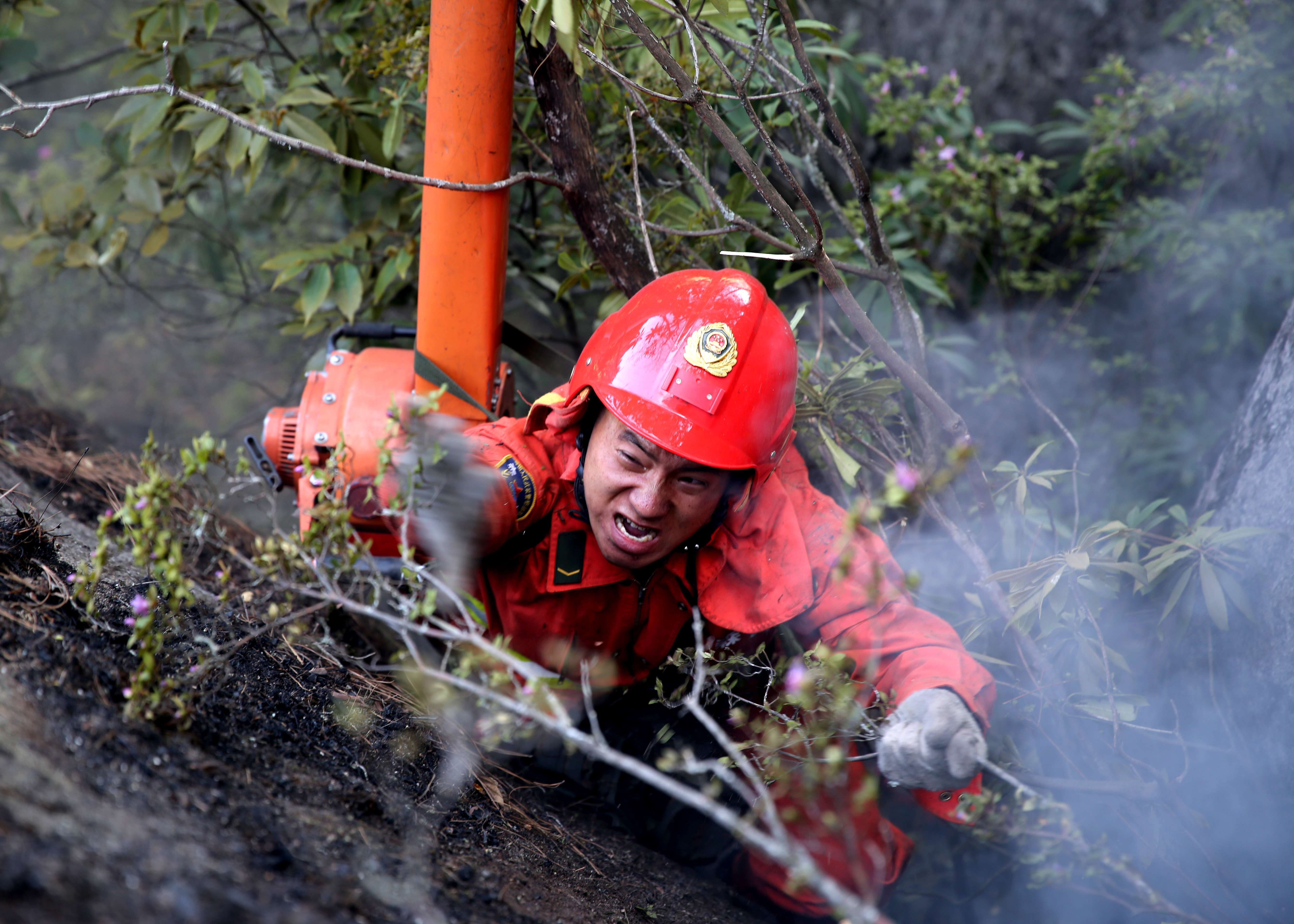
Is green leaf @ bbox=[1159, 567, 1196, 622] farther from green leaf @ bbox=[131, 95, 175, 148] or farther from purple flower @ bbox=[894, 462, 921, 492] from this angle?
green leaf @ bbox=[131, 95, 175, 148]

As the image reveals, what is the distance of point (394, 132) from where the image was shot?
8.39 ft

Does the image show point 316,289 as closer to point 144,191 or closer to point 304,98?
point 304,98

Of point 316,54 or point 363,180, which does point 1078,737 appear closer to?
point 363,180

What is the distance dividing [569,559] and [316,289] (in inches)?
56.4

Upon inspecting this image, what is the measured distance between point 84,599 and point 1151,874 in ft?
7.53

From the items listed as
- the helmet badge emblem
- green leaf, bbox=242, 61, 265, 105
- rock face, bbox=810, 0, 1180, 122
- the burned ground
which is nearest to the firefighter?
the helmet badge emblem

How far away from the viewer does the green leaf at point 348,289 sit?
A: 274 centimetres

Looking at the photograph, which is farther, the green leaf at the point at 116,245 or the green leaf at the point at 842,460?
the green leaf at the point at 116,245

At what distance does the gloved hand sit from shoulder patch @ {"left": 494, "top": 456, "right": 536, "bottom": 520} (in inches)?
35.6

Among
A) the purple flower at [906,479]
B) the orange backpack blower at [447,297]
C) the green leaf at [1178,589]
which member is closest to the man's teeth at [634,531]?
the orange backpack blower at [447,297]

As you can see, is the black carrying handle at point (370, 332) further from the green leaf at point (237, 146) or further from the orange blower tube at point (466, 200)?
the green leaf at point (237, 146)

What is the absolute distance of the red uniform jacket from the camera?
1.88 m

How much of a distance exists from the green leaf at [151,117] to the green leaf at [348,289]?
68 cm

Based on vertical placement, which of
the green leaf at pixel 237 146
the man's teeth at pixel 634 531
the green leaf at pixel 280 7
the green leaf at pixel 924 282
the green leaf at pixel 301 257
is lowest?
the man's teeth at pixel 634 531
